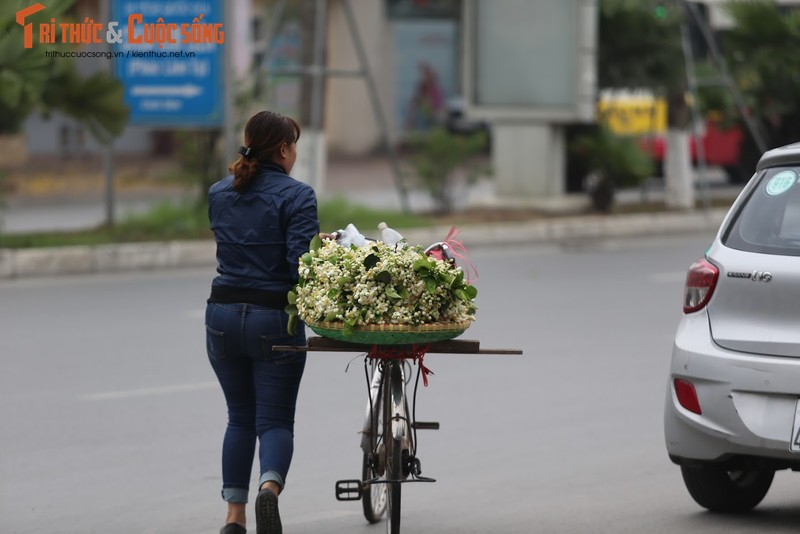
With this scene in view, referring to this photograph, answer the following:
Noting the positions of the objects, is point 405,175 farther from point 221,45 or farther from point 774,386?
point 774,386

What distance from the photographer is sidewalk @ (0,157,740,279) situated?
1488cm

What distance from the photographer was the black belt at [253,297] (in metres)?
5.77

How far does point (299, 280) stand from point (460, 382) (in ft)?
14.2

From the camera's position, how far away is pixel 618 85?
20953 millimetres

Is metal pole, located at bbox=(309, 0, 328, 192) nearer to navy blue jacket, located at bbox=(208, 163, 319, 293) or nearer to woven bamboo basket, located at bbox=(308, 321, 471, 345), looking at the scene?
navy blue jacket, located at bbox=(208, 163, 319, 293)

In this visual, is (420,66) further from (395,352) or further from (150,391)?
(395,352)

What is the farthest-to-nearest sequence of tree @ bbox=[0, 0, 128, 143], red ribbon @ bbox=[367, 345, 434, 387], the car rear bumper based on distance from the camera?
1. tree @ bbox=[0, 0, 128, 143]
2. the car rear bumper
3. red ribbon @ bbox=[367, 345, 434, 387]

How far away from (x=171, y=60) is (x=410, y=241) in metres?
3.23

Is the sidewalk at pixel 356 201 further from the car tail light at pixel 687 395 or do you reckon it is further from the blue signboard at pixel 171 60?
the car tail light at pixel 687 395

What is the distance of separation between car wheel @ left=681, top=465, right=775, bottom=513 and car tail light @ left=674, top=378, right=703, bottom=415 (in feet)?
1.31

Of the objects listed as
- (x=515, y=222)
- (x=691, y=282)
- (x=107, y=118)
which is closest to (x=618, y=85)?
(x=515, y=222)

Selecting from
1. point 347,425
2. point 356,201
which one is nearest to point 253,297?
point 347,425

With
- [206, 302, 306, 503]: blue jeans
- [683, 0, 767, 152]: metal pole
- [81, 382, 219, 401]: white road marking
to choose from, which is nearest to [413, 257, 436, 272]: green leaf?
[206, 302, 306, 503]: blue jeans

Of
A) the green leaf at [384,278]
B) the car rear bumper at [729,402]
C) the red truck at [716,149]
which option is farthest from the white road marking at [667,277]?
the red truck at [716,149]
